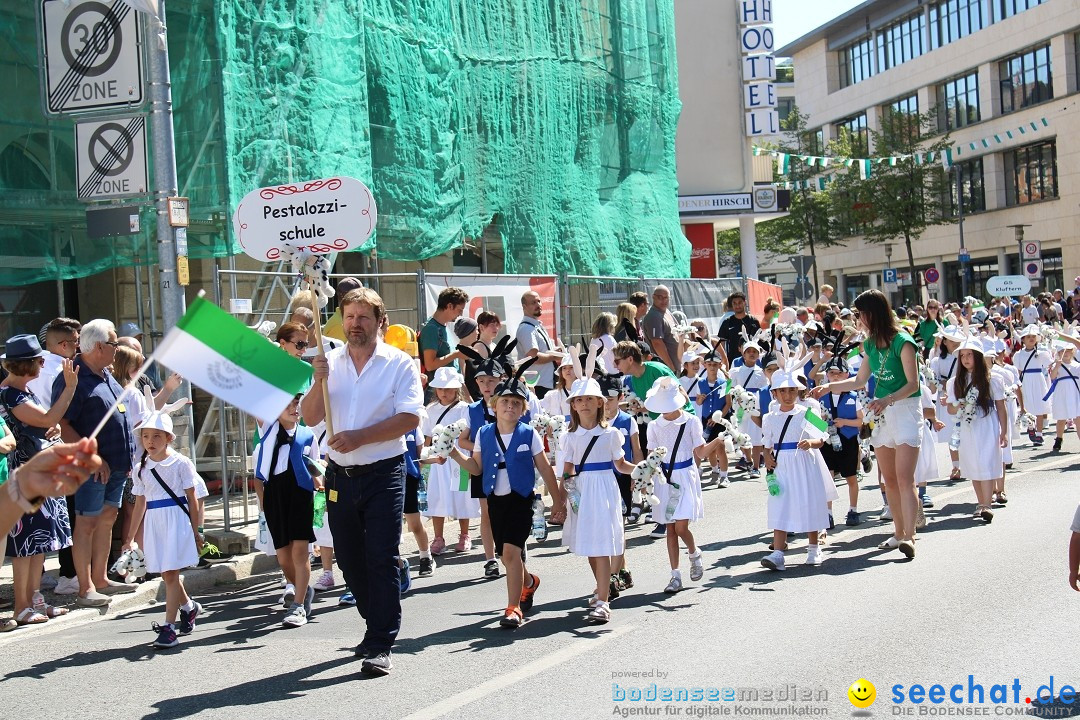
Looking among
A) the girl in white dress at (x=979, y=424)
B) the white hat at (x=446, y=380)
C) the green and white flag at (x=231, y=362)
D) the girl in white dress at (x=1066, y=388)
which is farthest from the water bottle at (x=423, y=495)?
the girl in white dress at (x=1066, y=388)

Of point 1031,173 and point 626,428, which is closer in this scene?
point 626,428

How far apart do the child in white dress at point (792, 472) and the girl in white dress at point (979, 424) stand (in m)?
2.30

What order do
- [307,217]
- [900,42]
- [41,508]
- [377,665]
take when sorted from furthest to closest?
1. [900,42]
2. [307,217]
3. [41,508]
4. [377,665]

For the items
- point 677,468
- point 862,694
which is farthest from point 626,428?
point 862,694

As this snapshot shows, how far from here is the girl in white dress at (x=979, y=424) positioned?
36.0ft

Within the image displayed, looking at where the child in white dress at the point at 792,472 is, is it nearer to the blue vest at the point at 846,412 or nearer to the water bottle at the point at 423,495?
the blue vest at the point at 846,412

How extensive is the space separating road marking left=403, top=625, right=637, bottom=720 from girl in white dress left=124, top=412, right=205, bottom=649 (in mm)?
2351

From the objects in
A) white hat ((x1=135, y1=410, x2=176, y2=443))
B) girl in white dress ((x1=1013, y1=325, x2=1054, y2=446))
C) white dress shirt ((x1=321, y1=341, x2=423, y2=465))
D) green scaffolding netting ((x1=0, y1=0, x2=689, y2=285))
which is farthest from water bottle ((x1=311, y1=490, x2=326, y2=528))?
girl in white dress ((x1=1013, y1=325, x2=1054, y2=446))

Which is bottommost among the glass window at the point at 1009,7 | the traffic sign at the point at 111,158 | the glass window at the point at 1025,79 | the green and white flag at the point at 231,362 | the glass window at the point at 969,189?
the green and white flag at the point at 231,362

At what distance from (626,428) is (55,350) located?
4.45 meters

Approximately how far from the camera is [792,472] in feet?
30.5

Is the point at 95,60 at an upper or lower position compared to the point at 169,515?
upper

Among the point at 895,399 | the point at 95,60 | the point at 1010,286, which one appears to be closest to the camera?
the point at 895,399

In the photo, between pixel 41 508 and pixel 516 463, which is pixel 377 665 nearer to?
pixel 516 463
